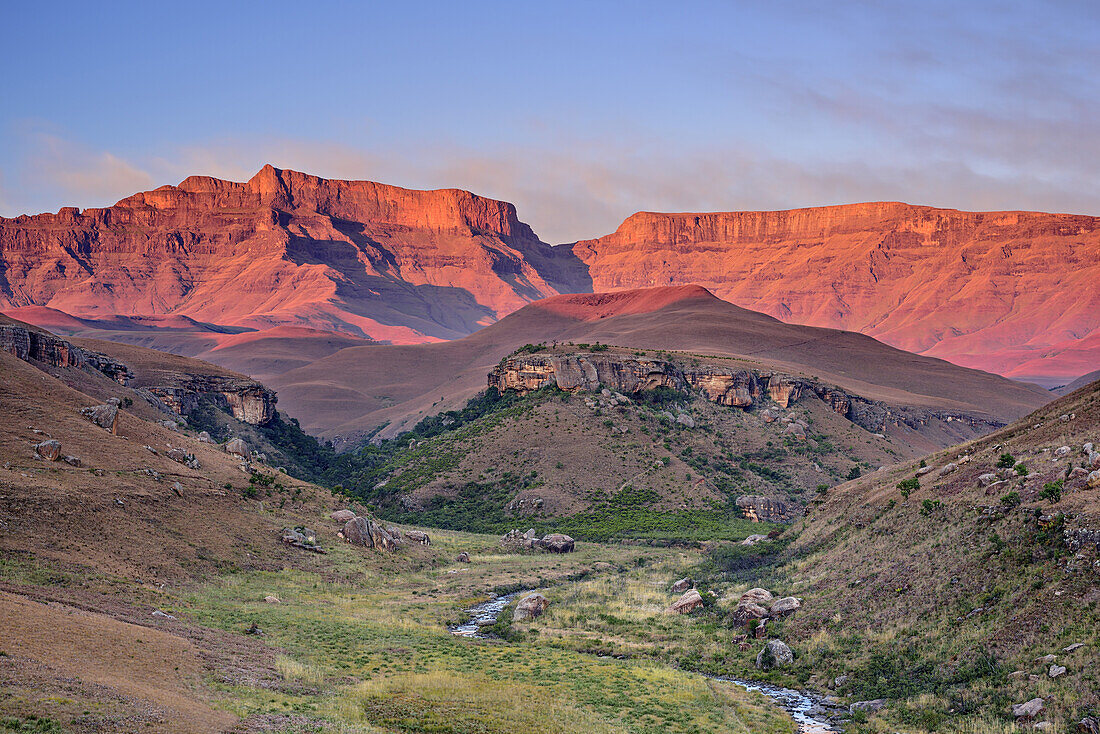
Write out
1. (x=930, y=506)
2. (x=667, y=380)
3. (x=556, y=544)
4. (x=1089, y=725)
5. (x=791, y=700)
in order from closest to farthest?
1. (x=1089, y=725)
2. (x=791, y=700)
3. (x=930, y=506)
4. (x=556, y=544)
5. (x=667, y=380)

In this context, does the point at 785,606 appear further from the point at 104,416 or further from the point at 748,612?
the point at 104,416

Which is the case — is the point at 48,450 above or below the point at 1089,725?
above

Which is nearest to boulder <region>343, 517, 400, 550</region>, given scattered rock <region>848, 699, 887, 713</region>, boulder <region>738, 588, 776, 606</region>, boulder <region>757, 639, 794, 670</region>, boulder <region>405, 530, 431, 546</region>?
boulder <region>405, 530, 431, 546</region>

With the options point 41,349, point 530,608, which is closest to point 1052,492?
point 530,608

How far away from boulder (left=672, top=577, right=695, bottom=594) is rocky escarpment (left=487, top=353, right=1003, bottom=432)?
63.8 m

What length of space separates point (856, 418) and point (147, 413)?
116 metres

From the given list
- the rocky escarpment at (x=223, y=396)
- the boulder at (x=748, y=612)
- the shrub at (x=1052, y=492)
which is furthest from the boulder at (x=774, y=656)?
the rocky escarpment at (x=223, y=396)

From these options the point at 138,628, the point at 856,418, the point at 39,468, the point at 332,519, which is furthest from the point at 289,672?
the point at 856,418

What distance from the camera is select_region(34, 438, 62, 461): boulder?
54062 millimetres

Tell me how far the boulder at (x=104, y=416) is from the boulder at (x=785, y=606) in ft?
173

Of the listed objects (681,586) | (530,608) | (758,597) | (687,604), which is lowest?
(530,608)

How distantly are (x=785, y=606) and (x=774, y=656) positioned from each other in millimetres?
6116

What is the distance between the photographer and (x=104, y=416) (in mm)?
64500

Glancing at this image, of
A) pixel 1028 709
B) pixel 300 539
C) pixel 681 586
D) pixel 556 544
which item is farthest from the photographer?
pixel 556 544
